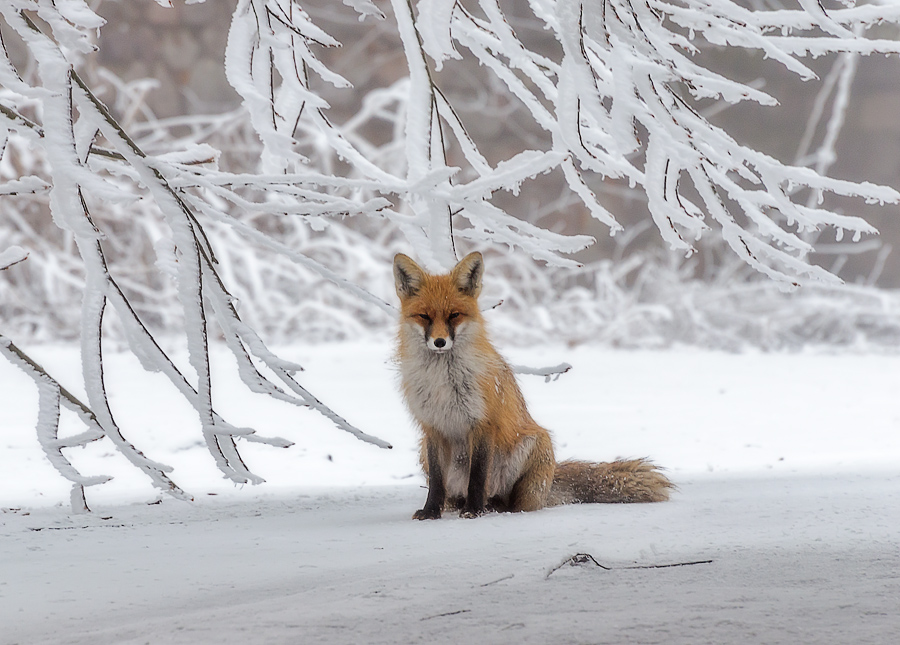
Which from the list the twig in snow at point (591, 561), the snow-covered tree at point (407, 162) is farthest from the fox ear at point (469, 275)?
the twig in snow at point (591, 561)

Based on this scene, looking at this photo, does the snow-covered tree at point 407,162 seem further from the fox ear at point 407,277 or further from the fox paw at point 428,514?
the fox paw at point 428,514

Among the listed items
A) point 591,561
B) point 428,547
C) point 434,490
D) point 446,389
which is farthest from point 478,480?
point 591,561

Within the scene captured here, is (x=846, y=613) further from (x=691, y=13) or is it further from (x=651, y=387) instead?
(x=651, y=387)

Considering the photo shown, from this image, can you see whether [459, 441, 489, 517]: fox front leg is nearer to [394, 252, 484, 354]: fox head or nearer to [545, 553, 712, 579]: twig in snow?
[394, 252, 484, 354]: fox head

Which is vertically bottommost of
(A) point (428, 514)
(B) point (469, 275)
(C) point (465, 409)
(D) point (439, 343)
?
(A) point (428, 514)

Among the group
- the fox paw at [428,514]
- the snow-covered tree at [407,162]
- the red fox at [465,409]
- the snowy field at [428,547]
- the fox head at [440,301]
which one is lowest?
the fox paw at [428,514]

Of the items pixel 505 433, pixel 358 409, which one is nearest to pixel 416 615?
pixel 505 433

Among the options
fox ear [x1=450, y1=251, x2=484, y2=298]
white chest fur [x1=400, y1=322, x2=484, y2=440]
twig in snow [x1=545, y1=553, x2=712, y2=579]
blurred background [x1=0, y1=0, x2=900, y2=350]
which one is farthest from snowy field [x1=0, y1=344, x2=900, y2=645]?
blurred background [x1=0, y1=0, x2=900, y2=350]

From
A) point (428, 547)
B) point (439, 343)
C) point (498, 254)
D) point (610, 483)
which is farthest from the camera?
point (498, 254)

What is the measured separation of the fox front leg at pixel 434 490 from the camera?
6.29 ft

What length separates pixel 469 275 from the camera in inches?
78.2

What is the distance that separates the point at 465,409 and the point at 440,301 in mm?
215

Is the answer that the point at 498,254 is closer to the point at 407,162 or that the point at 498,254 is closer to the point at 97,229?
the point at 407,162

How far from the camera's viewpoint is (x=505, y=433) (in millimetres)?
1995
